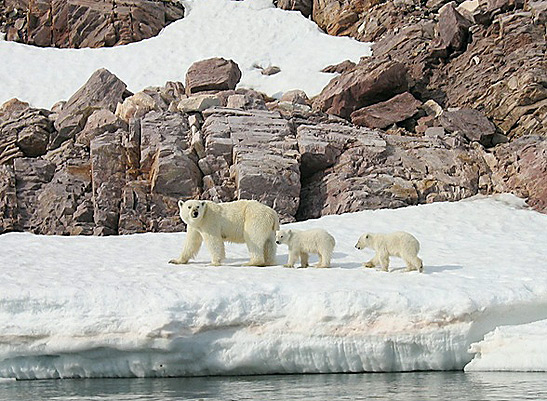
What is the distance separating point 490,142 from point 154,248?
17.5 meters

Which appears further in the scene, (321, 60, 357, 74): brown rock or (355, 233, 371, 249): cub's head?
(321, 60, 357, 74): brown rock

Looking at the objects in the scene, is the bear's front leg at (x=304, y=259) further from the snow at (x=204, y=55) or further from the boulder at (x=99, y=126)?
the snow at (x=204, y=55)

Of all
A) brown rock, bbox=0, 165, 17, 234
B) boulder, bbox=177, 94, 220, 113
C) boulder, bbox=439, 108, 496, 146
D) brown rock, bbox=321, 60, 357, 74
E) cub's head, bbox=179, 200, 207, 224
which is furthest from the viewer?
brown rock, bbox=321, 60, 357, 74

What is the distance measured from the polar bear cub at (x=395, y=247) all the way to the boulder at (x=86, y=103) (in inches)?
634

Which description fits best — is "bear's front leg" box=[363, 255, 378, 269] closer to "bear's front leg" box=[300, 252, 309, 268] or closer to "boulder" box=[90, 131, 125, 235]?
"bear's front leg" box=[300, 252, 309, 268]

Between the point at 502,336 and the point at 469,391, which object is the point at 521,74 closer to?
the point at 502,336

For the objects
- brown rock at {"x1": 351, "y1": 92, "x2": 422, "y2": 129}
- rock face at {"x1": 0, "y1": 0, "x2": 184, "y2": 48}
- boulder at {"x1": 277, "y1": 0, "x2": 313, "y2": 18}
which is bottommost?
brown rock at {"x1": 351, "y1": 92, "x2": 422, "y2": 129}

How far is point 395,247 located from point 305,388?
4.07m

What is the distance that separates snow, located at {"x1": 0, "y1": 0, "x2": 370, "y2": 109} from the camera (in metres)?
40.7

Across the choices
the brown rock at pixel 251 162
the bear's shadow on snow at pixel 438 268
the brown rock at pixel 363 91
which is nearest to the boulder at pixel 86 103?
the brown rock at pixel 251 162

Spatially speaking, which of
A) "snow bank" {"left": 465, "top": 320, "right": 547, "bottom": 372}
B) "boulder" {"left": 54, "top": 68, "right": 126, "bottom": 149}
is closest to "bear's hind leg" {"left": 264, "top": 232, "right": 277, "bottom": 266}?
"snow bank" {"left": 465, "top": 320, "right": 547, "bottom": 372}

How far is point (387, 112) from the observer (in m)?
29.6

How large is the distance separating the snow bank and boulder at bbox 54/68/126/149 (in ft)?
62.1

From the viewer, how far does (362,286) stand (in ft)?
31.9
